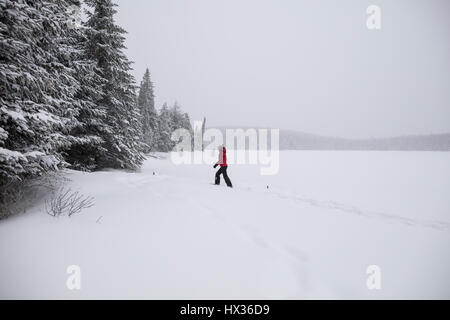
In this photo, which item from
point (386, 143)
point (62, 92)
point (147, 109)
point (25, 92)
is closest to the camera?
point (25, 92)

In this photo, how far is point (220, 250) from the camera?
3562mm

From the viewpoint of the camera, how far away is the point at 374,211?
6.55 meters

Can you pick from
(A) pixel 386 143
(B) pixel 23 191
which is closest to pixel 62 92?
(B) pixel 23 191

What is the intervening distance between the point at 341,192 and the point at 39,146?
11.4m

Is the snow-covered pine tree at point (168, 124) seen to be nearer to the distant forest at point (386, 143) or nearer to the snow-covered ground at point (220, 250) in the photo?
the distant forest at point (386, 143)

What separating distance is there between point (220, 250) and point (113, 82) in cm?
1194

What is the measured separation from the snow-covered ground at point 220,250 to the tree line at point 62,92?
197cm

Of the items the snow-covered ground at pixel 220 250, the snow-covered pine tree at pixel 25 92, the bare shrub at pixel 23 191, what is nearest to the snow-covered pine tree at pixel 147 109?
the bare shrub at pixel 23 191

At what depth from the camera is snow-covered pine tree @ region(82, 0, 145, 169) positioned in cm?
1158

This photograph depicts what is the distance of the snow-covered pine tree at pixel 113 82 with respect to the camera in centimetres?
1158

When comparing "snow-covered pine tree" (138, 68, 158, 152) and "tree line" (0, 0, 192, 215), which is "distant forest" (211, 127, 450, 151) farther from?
"tree line" (0, 0, 192, 215)

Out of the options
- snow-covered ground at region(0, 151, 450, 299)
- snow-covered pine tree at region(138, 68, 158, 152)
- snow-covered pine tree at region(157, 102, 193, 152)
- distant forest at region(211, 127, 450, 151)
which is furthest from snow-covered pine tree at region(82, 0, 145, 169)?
distant forest at region(211, 127, 450, 151)

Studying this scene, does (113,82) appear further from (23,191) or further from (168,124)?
Result: (168,124)

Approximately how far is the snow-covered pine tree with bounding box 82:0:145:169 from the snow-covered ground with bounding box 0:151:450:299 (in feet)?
21.3
